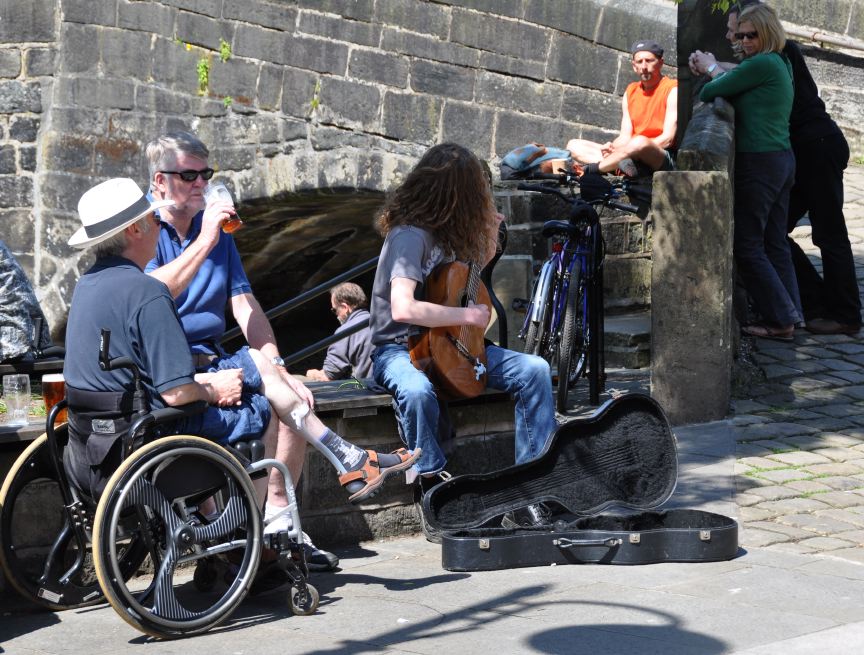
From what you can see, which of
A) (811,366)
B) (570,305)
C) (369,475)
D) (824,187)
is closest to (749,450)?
(570,305)

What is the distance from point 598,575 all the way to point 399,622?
3.04 ft

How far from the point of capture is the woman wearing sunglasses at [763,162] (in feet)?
29.3

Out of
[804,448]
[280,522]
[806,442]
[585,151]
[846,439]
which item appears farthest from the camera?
[585,151]

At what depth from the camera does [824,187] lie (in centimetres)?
955

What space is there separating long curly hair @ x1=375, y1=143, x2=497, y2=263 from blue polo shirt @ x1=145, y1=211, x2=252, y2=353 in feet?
2.58

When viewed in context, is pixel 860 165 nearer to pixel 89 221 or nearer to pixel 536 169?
pixel 536 169

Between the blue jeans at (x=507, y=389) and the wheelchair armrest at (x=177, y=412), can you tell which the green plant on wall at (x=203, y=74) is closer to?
the blue jeans at (x=507, y=389)

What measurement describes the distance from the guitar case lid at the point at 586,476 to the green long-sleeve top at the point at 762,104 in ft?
12.2

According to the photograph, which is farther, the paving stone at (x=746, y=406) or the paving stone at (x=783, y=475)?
the paving stone at (x=746, y=406)

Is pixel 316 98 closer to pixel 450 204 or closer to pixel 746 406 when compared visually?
pixel 746 406

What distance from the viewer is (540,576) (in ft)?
16.7

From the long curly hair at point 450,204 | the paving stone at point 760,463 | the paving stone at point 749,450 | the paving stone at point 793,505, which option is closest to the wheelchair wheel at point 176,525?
the long curly hair at point 450,204

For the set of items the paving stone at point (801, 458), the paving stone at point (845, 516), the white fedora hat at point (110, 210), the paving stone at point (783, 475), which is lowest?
the paving stone at point (845, 516)

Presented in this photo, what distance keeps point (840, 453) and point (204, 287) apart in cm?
370
